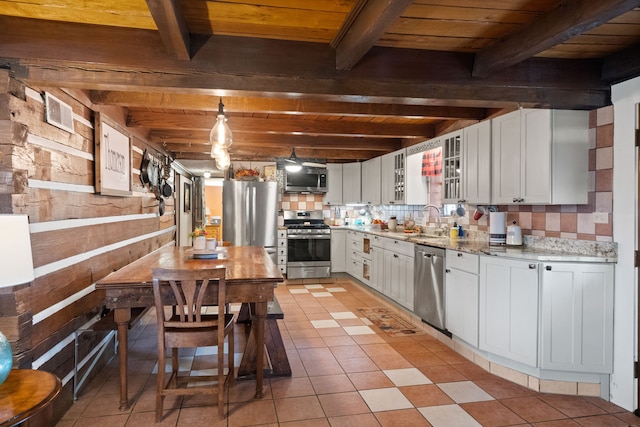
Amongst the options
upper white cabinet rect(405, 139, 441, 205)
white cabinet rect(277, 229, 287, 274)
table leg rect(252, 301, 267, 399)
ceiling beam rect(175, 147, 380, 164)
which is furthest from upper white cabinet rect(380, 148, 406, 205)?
table leg rect(252, 301, 267, 399)

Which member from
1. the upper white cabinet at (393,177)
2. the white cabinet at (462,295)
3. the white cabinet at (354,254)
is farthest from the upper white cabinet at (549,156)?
the white cabinet at (354,254)

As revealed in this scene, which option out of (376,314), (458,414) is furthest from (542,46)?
(376,314)

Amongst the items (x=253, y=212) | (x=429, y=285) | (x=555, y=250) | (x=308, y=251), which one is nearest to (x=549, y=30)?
(x=555, y=250)

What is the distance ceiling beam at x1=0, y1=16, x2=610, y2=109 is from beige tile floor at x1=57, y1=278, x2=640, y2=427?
6.58 ft

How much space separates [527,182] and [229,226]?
175 inches

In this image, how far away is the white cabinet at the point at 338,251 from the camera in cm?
682

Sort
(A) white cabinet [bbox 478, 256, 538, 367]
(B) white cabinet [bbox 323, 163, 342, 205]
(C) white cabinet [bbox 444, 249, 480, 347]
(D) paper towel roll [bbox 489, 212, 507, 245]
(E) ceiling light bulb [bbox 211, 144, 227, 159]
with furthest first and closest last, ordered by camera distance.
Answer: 1. (B) white cabinet [bbox 323, 163, 342, 205]
2. (D) paper towel roll [bbox 489, 212, 507, 245]
3. (C) white cabinet [bbox 444, 249, 480, 347]
4. (E) ceiling light bulb [bbox 211, 144, 227, 159]
5. (A) white cabinet [bbox 478, 256, 538, 367]

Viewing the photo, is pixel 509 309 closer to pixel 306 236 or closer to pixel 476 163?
pixel 476 163

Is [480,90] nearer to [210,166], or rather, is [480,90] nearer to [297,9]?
[297,9]

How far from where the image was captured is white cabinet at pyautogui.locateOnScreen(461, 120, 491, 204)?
365 cm

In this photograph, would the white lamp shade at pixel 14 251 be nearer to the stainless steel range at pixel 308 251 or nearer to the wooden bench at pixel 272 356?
the wooden bench at pixel 272 356

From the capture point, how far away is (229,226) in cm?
627

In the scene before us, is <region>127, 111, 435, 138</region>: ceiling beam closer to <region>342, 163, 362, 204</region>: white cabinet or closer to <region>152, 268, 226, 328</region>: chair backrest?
<region>152, 268, 226, 328</region>: chair backrest

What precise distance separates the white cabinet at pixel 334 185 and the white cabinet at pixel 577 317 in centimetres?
470
